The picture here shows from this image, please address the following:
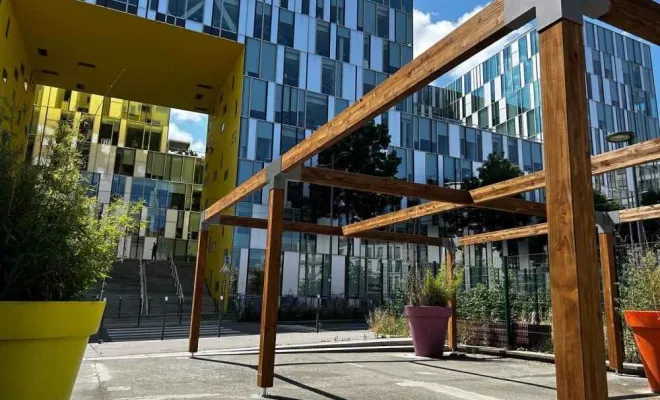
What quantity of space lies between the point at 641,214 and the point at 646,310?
191cm

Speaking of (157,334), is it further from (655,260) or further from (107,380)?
(655,260)

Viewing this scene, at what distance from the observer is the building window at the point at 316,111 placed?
28.2 metres

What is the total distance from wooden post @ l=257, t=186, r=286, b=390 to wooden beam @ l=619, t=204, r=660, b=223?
18.3ft

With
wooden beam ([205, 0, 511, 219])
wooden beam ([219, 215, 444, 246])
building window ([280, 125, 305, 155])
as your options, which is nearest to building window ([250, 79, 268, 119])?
building window ([280, 125, 305, 155])

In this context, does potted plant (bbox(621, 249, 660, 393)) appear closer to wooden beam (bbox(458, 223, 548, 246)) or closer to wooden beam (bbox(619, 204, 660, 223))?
wooden beam (bbox(619, 204, 660, 223))

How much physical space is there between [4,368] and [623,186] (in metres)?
41.9

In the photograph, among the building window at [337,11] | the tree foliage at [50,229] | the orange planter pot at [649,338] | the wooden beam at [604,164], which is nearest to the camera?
the tree foliage at [50,229]

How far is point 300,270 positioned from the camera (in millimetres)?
27000

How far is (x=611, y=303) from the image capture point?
7.83 m

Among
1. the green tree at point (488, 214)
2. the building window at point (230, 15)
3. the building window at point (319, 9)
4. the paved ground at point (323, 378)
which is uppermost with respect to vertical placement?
the building window at point (319, 9)

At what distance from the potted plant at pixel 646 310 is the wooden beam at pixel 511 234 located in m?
1.85

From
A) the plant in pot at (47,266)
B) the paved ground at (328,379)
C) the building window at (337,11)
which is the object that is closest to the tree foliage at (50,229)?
the plant in pot at (47,266)

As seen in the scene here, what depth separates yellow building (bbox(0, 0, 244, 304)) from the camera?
75.5 feet

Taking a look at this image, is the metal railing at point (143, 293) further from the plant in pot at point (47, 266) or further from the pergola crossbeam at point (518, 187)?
the plant in pot at point (47, 266)
